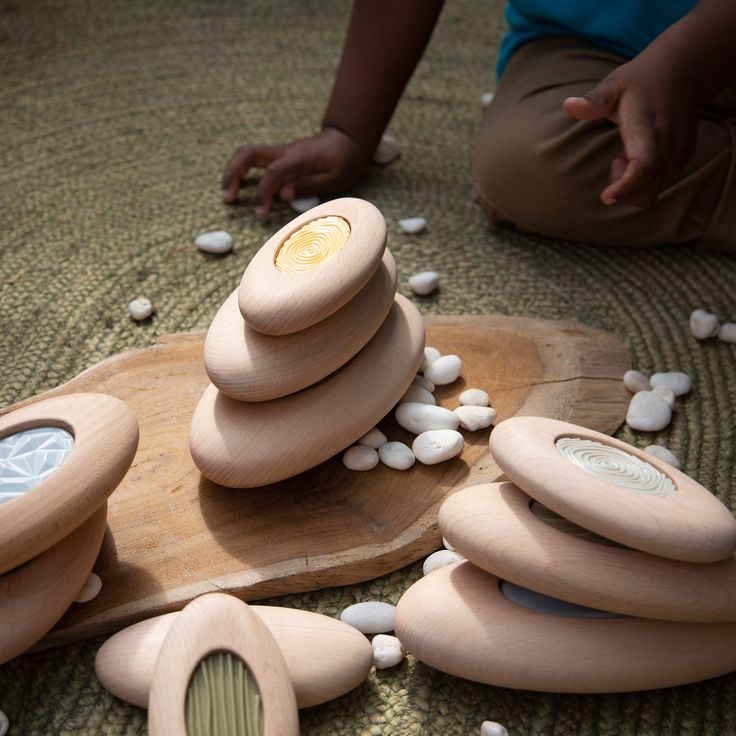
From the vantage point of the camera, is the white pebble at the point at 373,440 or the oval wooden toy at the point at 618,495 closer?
the oval wooden toy at the point at 618,495

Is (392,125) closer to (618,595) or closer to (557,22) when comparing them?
(557,22)

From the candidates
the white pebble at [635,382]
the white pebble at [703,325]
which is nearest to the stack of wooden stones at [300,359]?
the white pebble at [635,382]

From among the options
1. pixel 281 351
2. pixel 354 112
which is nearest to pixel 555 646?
pixel 281 351

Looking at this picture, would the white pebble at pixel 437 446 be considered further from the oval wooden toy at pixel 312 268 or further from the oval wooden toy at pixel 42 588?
the oval wooden toy at pixel 42 588

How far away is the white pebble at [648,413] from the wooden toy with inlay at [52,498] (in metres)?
0.40

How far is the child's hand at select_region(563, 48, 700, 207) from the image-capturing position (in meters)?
0.78

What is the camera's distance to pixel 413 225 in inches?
37.6

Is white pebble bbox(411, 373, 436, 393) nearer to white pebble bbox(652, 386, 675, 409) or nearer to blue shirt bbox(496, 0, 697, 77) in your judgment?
white pebble bbox(652, 386, 675, 409)

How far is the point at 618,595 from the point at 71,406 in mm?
355

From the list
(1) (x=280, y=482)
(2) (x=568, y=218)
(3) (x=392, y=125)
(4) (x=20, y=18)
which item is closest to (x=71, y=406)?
(1) (x=280, y=482)

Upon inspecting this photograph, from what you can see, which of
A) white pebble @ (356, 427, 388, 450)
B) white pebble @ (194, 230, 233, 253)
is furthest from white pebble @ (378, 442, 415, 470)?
white pebble @ (194, 230, 233, 253)

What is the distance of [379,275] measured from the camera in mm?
691

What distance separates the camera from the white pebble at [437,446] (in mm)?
673

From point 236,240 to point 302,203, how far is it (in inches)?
3.6
